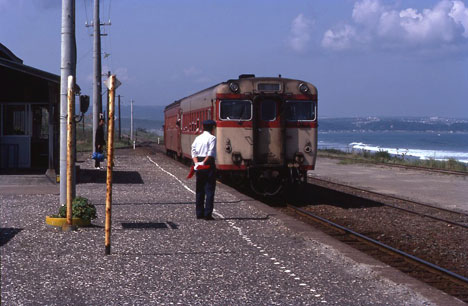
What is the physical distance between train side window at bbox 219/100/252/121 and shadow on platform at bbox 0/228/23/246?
21.9 ft

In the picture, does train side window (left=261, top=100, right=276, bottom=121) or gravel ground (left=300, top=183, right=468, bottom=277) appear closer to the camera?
gravel ground (left=300, top=183, right=468, bottom=277)

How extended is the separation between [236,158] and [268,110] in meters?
1.34

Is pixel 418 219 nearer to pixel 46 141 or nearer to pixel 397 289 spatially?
pixel 397 289

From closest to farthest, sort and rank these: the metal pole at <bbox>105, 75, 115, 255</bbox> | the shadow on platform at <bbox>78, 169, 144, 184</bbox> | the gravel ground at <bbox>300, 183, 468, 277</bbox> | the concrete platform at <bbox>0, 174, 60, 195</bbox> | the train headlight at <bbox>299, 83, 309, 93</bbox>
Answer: the metal pole at <bbox>105, 75, 115, 255</bbox>, the gravel ground at <bbox>300, 183, 468, 277</bbox>, the train headlight at <bbox>299, 83, 309, 93</bbox>, the concrete platform at <bbox>0, 174, 60, 195</bbox>, the shadow on platform at <bbox>78, 169, 144, 184</bbox>

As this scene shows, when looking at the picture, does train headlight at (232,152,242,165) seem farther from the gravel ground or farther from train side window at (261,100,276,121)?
the gravel ground

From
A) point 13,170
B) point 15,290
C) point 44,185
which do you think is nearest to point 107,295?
point 15,290

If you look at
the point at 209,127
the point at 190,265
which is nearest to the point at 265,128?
the point at 209,127

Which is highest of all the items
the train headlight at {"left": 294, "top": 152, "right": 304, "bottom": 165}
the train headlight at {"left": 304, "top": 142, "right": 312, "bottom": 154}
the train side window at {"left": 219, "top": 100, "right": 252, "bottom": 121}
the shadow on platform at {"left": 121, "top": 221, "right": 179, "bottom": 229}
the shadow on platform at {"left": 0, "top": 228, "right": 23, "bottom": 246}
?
the train side window at {"left": 219, "top": 100, "right": 252, "bottom": 121}

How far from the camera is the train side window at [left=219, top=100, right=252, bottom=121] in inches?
623

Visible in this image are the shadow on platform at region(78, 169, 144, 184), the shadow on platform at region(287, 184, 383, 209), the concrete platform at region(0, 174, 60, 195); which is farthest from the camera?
the shadow on platform at region(78, 169, 144, 184)

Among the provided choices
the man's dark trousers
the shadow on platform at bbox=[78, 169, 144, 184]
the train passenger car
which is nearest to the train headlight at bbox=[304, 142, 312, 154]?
the train passenger car

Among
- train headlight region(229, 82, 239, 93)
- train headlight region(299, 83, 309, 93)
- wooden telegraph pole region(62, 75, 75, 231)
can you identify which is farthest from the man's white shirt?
train headlight region(299, 83, 309, 93)

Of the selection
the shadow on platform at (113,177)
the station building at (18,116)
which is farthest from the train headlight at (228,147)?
the station building at (18,116)

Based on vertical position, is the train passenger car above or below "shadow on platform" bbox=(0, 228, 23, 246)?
above
